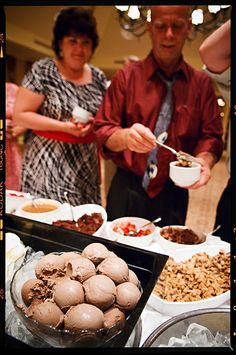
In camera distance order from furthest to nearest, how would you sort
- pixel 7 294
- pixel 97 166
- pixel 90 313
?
pixel 97 166 → pixel 7 294 → pixel 90 313

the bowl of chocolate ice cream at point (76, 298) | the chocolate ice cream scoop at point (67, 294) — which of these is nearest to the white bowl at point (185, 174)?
the bowl of chocolate ice cream at point (76, 298)

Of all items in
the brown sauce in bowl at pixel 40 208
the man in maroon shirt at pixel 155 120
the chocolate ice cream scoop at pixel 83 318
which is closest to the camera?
the chocolate ice cream scoop at pixel 83 318

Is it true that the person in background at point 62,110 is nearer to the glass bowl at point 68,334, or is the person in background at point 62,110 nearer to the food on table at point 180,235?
the food on table at point 180,235

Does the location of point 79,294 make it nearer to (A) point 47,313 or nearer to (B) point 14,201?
(A) point 47,313

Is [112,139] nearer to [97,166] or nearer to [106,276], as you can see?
[97,166]

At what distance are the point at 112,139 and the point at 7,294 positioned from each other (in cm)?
72

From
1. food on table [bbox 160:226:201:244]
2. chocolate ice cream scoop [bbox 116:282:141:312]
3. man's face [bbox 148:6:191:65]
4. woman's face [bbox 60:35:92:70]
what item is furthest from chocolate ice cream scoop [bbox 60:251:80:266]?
→ woman's face [bbox 60:35:92:70]

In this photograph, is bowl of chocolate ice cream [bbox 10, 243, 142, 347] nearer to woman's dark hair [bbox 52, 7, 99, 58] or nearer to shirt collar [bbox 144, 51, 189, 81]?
shirt collar [bbox 144, 51, 189, 81]

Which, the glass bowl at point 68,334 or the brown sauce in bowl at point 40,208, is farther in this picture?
the brown sauce in bowl at point 40,208

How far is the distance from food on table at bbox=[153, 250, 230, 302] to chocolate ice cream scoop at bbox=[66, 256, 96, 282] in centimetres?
24

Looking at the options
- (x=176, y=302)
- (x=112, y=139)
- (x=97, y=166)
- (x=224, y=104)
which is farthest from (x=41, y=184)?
(x=176, y=302)

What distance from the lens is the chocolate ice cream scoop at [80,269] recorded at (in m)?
0.62

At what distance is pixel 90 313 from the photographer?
1.88 ft

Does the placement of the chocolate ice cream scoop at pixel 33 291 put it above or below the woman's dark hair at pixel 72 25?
below
